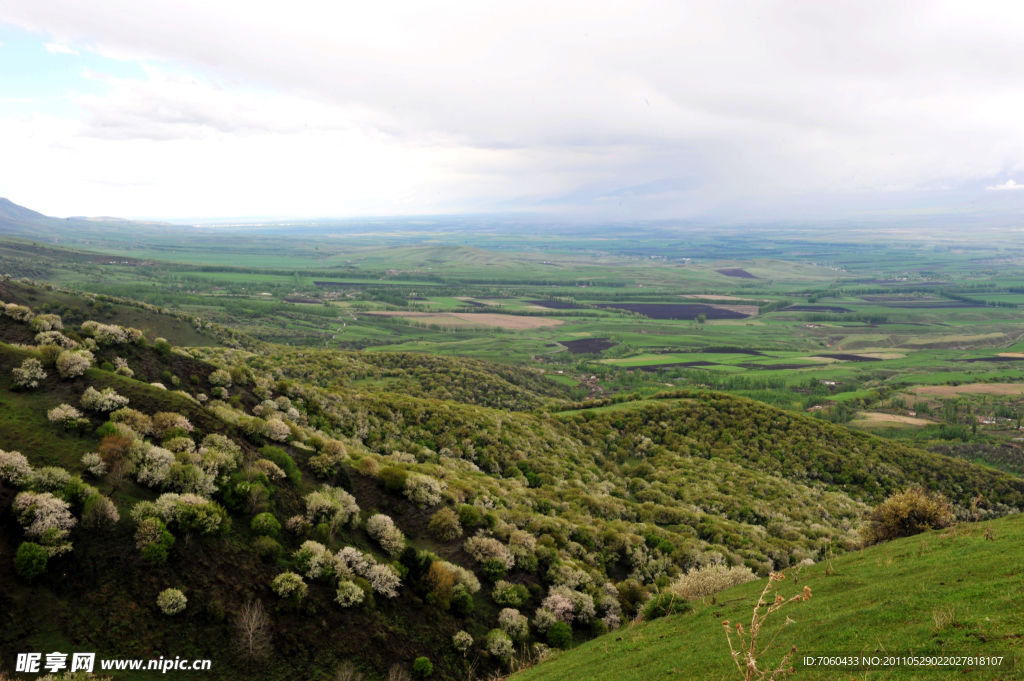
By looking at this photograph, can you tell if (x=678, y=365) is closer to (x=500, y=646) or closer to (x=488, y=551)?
(x=488, y=551)

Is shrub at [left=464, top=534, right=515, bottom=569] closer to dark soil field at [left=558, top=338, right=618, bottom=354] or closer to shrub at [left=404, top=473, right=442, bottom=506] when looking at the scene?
shrub at [left=404, top=473, right=442, bottom=506]

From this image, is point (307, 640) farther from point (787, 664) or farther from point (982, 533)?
point (982, 533)

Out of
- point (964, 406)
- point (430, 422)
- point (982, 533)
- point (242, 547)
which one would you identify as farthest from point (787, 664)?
point (964, 406)

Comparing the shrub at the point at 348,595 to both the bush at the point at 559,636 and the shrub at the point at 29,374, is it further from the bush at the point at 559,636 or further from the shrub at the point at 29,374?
the shrub at the point at 29,374

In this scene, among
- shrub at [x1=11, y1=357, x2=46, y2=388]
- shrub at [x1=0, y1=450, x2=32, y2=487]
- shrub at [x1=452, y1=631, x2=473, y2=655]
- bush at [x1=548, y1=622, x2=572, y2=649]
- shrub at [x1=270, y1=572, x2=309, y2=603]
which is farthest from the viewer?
bush at [x1=548, y1=622, x2=572, y2=649]

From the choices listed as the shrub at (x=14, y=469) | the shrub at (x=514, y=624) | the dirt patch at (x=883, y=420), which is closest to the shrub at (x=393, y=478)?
the shrub at (x=514, y=624)

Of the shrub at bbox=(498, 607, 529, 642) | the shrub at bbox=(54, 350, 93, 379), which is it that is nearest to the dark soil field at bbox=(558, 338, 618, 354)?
the shrub at bbox=(498, 607, 529, 642)
